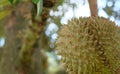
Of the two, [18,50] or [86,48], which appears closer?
[86,48]

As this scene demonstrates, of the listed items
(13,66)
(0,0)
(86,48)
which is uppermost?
(0,0)

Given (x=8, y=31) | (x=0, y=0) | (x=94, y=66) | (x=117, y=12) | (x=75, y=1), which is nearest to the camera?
(x=94, y=66)

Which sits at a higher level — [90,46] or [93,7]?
[93,7]

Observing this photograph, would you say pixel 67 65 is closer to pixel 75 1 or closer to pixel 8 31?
pixel 75 1

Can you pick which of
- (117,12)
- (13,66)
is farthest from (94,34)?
(13,66)

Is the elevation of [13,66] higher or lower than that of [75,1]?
lower

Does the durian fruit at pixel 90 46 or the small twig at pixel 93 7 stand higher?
the small twig at pixel 93 7

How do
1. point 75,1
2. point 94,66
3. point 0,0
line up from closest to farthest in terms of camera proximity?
point 94,66 < point 0,0 < point 75,1

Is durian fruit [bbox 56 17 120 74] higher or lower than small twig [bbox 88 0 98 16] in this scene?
lower
